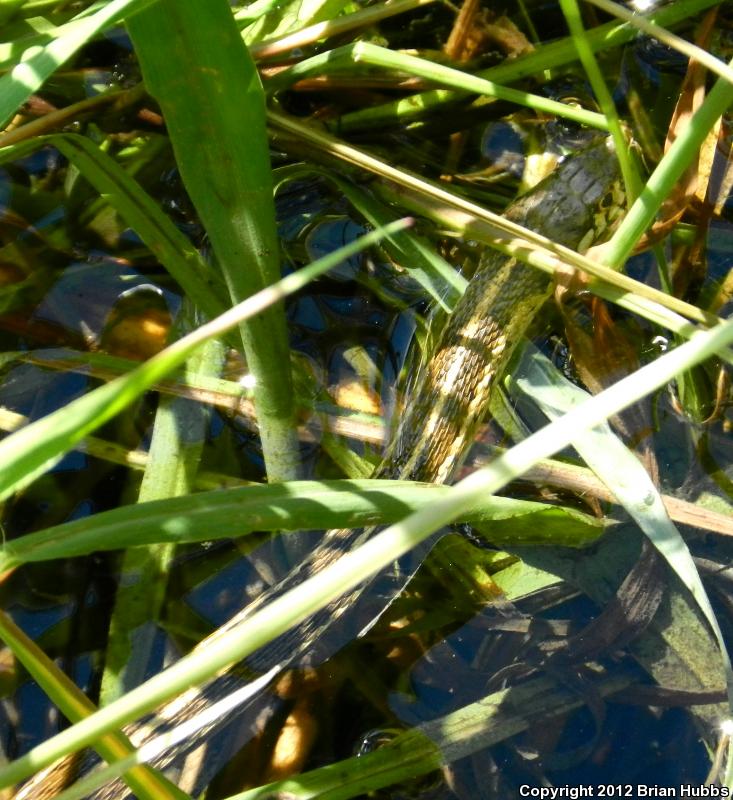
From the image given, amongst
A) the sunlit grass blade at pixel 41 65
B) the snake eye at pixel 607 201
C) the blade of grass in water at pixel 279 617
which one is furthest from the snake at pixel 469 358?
the sunlit grass blade at pixel 41 65

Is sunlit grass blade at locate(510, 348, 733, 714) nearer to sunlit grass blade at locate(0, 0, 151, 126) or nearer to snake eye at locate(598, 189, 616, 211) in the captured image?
snake eye at locate(598, 189, 616, 211)

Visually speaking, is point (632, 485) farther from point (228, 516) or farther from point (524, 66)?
point (524, 66)

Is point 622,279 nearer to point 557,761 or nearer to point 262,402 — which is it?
point 262,402

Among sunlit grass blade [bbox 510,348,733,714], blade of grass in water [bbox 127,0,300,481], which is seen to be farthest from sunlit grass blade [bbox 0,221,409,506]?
sunlit grass blade [bbox 510,348,733,714]

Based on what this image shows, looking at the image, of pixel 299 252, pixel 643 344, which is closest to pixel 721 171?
pixel 643 344

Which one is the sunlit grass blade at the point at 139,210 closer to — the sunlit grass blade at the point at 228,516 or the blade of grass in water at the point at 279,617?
the sunlit grass blade at the point at 228,516

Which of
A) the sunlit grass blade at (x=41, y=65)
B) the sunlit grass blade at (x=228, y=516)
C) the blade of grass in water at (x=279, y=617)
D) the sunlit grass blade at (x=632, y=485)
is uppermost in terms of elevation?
the sunlit grass blade at (x=41, y=65)
